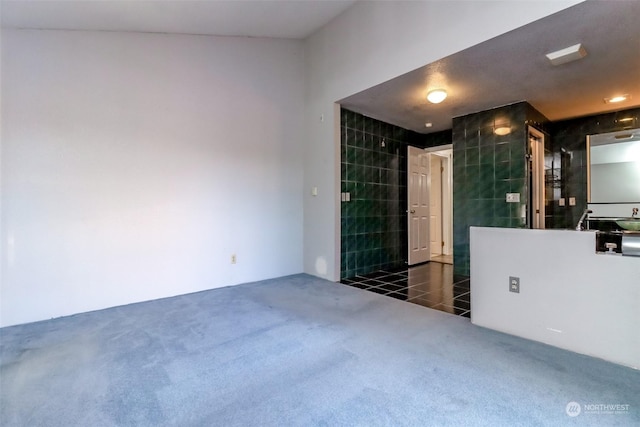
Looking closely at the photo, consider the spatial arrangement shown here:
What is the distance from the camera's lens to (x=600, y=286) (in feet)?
6.13

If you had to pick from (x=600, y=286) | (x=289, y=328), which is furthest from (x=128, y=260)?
(x=600, y=286)

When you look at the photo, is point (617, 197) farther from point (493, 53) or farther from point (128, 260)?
point (128, 260)

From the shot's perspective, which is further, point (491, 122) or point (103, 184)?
point (491, 122)

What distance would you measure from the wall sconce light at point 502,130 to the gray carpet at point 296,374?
8.69 feet

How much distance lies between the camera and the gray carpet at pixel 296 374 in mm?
1372

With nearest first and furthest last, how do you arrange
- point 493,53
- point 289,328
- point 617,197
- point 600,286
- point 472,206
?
point 600,286, point 289,328, point 493,53, point 617,197, point 472,206

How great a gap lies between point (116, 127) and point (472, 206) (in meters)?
4.51

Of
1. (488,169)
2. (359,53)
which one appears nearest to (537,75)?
(488,169)

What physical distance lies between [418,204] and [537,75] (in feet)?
8.50

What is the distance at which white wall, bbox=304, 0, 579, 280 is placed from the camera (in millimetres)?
2369

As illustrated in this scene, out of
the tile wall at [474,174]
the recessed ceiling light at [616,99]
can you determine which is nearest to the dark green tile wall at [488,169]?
the tile wall at [474,174]

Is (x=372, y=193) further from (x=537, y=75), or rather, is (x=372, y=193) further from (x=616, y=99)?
(x=616, y=99)

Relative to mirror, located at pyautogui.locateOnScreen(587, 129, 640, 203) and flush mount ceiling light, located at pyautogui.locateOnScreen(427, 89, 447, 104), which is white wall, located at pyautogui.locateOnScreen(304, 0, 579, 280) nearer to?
flush mount ceiling light, located at pyautogui.locateOnScreen(427, 89, 447, 104)

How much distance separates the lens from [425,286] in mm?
3604
